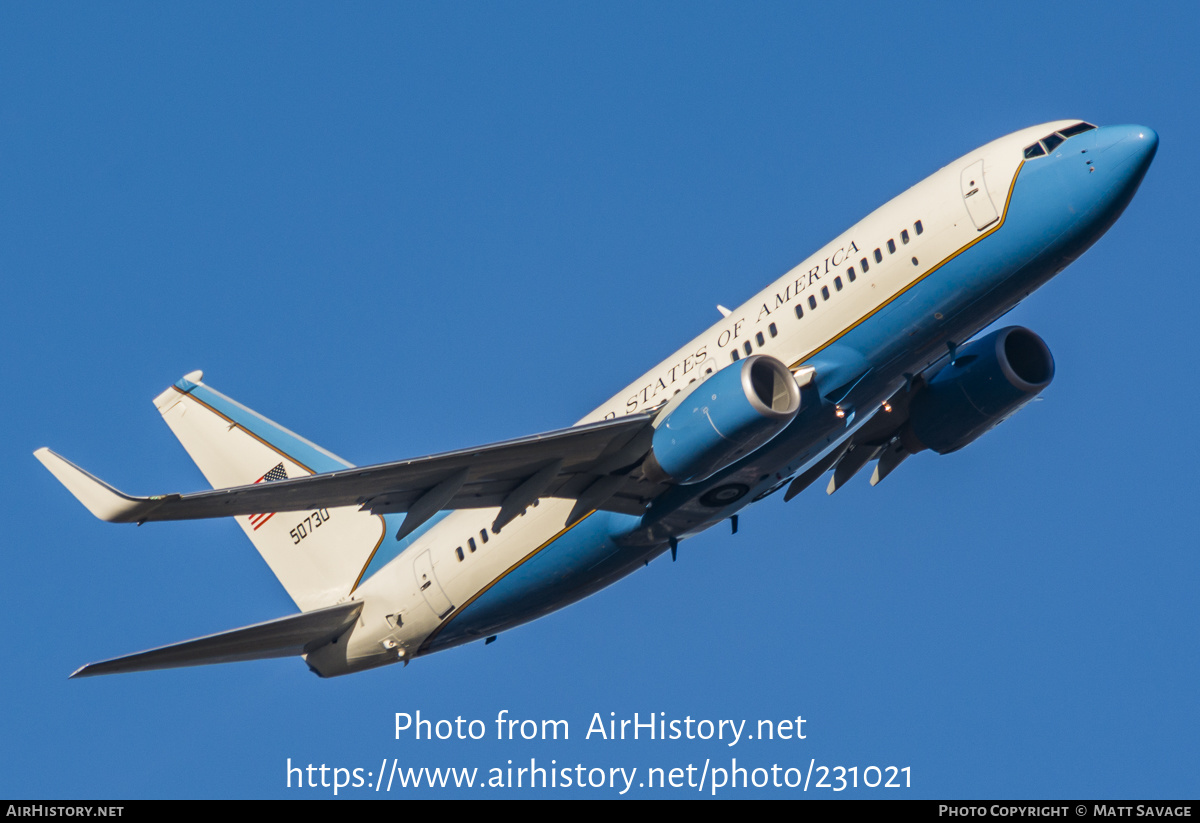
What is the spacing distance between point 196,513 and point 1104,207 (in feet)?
61.6

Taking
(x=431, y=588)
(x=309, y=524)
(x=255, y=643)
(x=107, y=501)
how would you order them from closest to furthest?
(x=107, y=501), (x=255, y=643), (x=431, y=588), (x=309, y=524)

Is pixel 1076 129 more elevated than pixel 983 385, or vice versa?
pixel 1076 129

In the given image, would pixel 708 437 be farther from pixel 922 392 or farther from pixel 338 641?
pixel 338 641

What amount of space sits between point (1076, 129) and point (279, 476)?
22507mm

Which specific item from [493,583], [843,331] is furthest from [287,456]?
[843,331]

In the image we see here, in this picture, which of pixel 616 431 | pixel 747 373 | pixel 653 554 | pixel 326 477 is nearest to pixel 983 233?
pixel 747 373

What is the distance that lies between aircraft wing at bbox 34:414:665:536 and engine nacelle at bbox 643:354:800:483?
110 centimetres

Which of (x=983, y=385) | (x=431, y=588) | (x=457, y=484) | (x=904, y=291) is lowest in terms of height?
(x=457, y=484)

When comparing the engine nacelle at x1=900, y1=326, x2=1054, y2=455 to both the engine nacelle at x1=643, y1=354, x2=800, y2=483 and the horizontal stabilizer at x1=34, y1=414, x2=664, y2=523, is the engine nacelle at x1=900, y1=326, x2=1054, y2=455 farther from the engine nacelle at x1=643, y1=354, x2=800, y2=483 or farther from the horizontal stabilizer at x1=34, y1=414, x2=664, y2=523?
the horizontal stabilizer at x1=34, y1=414, x2=664, y2=523

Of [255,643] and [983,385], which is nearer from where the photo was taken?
[255,643]

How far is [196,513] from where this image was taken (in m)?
26.9

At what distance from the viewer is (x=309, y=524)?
39.8m

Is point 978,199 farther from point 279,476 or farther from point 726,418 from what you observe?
point 279,476

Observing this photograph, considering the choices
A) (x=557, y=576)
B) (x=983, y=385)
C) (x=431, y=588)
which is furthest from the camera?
(x=431, y=588)
